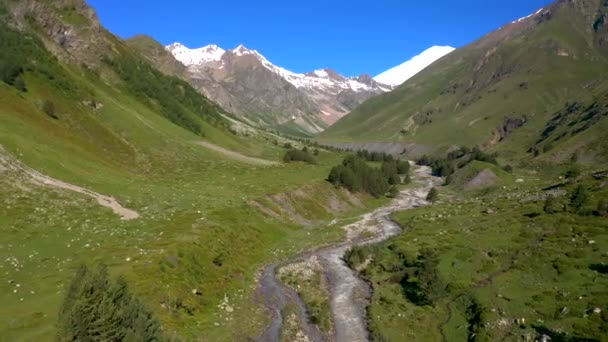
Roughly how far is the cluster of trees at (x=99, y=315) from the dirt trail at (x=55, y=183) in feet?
119

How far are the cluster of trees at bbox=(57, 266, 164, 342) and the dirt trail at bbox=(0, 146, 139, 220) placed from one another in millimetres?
36252

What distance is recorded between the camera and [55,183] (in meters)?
66.1

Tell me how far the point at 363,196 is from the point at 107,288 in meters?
101

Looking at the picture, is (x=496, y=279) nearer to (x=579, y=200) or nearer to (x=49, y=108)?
(x=579, y=200)

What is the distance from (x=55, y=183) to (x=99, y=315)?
46.8 m

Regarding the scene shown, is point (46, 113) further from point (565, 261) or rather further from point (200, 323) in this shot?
point (565, 261)

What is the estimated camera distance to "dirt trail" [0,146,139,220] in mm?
63428

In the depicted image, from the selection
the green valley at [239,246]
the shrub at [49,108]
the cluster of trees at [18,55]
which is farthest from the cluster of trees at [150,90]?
the shrub at [49,108]

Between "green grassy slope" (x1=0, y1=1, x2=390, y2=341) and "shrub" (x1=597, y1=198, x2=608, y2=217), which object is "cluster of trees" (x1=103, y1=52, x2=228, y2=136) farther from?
"shrub" (x1=597, y1=198, x2=608, y2=217)

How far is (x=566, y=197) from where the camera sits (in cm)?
7750

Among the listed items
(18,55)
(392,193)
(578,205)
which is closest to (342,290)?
(578,205)

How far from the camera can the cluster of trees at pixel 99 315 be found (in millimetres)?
25562

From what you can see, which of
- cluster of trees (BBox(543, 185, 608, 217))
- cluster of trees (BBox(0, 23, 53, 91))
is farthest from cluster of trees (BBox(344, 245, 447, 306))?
cluster of trees (BBox(0, 23, 53, 91))

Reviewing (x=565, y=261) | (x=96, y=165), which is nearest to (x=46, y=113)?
(x=96, y=165)
